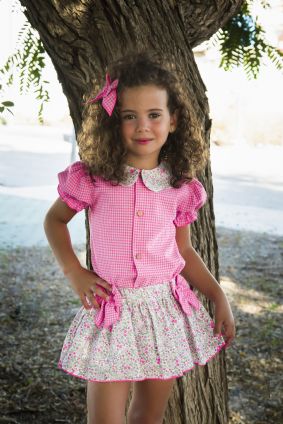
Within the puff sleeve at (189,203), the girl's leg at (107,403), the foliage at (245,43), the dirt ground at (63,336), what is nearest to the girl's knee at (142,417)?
the girl's leg at (107,403)

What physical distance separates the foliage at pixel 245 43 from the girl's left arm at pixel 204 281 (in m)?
0.99

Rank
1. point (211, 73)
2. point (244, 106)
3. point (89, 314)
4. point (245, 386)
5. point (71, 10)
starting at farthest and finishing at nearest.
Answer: point (244, 106) < point (211, 73) < point (245, 386) < point (71, 10) < point (89, 314)

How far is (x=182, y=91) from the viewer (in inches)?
67.1

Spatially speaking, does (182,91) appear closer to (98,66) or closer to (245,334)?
(98,66)

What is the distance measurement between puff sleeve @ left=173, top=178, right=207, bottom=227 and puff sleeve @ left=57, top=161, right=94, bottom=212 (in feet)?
0.95

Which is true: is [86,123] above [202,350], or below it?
above

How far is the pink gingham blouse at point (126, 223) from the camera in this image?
63.4 inches

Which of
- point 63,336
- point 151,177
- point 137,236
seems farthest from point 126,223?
point 63,336

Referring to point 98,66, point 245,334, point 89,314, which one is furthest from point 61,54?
point 245,334

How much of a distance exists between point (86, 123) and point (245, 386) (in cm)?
188

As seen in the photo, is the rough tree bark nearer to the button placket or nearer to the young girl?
the young girl

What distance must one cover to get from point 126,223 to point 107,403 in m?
0.50

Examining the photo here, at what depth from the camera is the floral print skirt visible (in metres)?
1.53

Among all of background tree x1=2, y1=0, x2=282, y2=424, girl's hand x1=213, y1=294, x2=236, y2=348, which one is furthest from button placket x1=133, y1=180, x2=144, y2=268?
background tree x1=2, y1=0, x2=282, y2=424
